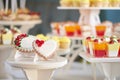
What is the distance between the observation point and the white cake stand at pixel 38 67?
9.56 ft

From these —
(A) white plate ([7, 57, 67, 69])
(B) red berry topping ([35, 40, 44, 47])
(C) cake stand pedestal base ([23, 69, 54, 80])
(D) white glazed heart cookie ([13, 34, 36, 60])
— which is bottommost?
(C) cake stand pedestal base ([23, 69, 54, 80])

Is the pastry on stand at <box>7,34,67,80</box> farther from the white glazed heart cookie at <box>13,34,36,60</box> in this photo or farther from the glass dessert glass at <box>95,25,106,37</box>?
the glass dessert glass at <box>95,25,106,37</box>

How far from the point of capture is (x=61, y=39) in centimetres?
438

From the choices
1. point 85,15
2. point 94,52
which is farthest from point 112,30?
point 94,52

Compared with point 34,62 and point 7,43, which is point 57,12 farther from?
point 34,62

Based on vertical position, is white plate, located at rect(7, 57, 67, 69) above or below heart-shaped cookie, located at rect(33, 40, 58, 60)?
below

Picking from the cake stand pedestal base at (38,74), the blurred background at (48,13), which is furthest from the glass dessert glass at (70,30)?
the blurred background at (48,13)

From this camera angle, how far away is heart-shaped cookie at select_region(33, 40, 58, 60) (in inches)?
121

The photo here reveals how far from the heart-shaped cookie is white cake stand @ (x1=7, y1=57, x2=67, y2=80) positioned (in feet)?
0.23

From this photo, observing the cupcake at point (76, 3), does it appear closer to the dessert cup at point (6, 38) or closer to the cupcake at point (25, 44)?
the dessert cup at point (6, 38)

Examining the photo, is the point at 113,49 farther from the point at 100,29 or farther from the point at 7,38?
the point at 100,29

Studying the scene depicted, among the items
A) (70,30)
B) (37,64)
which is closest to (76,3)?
(70,30)

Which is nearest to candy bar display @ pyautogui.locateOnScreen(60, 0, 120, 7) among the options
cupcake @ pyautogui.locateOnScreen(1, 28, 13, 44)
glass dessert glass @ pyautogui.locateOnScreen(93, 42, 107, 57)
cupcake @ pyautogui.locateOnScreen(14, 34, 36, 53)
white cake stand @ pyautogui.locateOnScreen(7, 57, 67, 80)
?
cupcake @ pyautogui.locateOnScreen(1, 28, 13, 44)

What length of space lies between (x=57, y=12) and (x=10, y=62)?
4.45 metres
